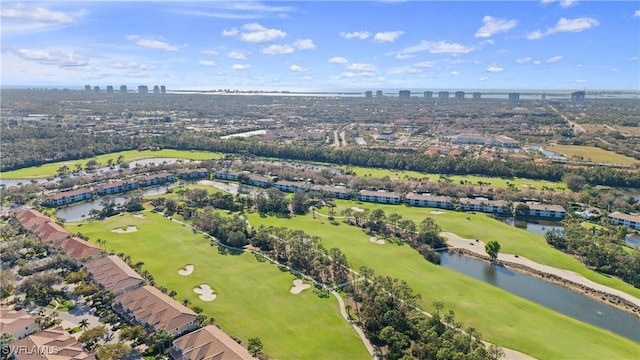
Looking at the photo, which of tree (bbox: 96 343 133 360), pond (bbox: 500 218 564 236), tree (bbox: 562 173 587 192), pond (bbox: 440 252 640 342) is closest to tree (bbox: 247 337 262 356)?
tree (bbox: 96 343 133 360)

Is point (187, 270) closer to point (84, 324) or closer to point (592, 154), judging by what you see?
point (84, 324)

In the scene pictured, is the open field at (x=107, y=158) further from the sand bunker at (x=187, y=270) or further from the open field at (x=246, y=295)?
the sand bunker at (x=187, y=270)

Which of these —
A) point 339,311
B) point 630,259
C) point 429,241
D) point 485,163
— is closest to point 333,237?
point 429,241

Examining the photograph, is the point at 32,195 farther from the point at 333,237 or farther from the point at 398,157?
the point at 398,157

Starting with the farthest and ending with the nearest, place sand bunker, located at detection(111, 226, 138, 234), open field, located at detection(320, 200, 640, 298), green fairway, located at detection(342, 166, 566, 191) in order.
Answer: green fairway, located at detection(342, 166, 566, 191), sand bunker, located at detection(111, 226, 138, 234), open field, located at detection(320, 200, 640, 298)

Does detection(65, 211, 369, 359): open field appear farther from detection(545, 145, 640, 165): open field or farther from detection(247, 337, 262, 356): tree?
detection(545, 145, 640, 165): open field

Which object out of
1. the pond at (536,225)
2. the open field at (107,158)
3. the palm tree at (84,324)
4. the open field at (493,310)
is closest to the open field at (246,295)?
the palm tree at (84,324)
